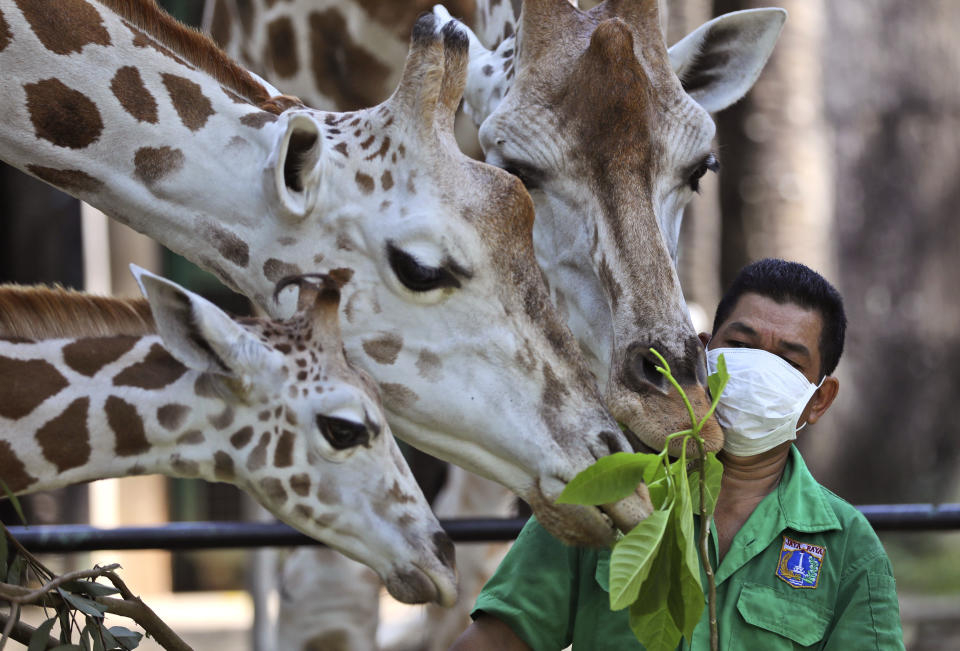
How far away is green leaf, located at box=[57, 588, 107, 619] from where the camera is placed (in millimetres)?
1797

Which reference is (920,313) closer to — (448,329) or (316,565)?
(316,565)

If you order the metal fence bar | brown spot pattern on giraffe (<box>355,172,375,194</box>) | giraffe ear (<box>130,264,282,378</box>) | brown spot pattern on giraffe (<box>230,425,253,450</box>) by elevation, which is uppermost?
brown spot pattern on giraffe (<box>355,172,375,194</box>)

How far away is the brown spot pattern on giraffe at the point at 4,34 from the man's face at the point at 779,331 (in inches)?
57.1

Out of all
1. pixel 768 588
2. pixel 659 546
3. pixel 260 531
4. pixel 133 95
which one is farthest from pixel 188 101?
pixel 768 588

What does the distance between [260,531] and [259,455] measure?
917 millimetres

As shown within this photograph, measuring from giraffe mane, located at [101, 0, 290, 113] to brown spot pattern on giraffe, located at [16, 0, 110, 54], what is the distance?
6cm

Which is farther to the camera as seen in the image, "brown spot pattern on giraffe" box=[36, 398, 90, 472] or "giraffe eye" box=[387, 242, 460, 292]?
"giraffe eye" box=[387, 242, 460, 292]

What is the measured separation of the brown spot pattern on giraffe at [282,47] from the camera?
3826mm

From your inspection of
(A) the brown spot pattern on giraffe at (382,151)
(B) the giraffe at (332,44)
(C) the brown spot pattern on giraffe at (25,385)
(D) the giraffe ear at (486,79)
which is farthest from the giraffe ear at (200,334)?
(B) the giraffe at (332,44)

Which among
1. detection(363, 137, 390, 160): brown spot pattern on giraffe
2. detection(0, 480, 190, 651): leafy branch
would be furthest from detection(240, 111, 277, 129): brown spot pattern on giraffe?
detection(0, 480, 190, 651): leafy branch

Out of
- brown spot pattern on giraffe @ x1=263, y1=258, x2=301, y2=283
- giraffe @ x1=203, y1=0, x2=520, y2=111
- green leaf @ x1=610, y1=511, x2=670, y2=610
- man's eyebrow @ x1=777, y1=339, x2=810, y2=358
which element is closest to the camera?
green leaf @ x1=610, y1=511, x2=670, y2=610

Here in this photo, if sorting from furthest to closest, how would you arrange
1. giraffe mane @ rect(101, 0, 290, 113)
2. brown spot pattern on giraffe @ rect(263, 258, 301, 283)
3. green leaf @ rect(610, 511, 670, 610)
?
giraffe mane @ rect(101, 0, 290, 113) → brown spot pattern on giraffe @ rect(263, 258, 301, 283) → green leaf @ rect(610, 511, 670, 610)

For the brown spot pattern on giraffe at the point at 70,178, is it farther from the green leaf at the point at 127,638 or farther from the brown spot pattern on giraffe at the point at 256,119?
the green leaf at the point at 127,638

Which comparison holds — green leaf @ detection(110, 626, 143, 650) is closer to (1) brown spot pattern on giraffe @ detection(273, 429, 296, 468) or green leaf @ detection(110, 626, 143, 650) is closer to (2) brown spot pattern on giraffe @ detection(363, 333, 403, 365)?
(1) brown spot pattern on giraffe @ detection(273, 429, 296, 468)
